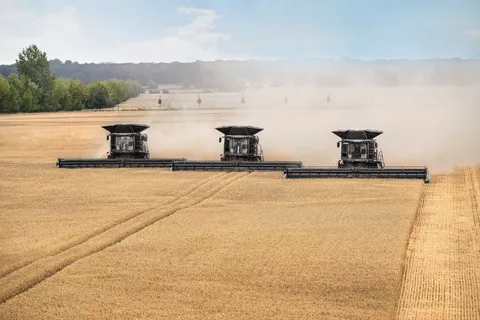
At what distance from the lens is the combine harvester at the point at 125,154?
6247 cm

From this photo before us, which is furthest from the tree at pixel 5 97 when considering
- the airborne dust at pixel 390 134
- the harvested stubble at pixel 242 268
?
the harvested stubble at pixel 242 268

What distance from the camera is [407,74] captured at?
141m

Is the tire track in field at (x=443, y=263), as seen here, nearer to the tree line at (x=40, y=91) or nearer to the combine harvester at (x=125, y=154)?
the combine harvester at (x=125, y=154)

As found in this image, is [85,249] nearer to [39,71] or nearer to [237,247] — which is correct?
[237,247]

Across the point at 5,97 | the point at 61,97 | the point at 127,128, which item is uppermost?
the point at 61,97

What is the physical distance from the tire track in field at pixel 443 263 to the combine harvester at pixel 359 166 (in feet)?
27.0

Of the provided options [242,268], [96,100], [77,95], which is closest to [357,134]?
[242,268]

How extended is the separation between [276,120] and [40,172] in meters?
41.4

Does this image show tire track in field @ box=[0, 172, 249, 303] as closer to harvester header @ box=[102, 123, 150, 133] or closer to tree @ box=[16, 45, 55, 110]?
harvester header @ box=[102, 123, 150, 133]

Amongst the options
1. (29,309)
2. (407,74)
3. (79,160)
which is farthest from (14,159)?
(407,74)

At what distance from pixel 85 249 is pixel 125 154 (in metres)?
33.1

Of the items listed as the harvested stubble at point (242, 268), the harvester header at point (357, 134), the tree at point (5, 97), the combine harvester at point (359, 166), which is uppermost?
the tree at point (5, 97)

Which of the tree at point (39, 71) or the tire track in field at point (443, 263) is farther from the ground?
the tree at point (39, 71)

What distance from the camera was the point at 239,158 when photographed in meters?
61.7
